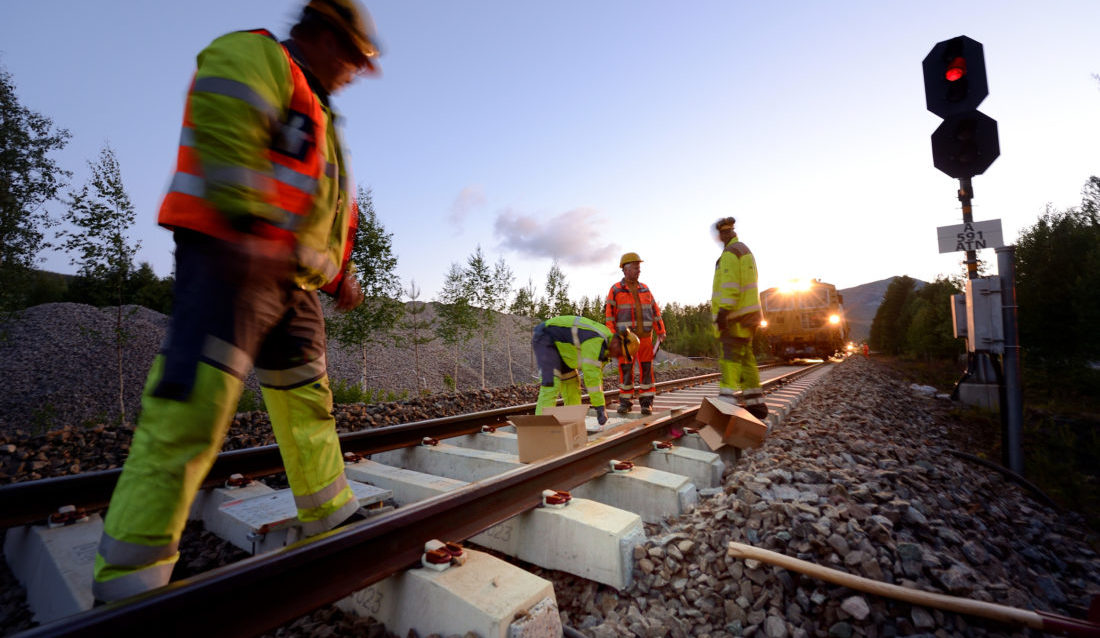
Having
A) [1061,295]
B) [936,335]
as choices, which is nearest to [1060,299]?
[1061,295]

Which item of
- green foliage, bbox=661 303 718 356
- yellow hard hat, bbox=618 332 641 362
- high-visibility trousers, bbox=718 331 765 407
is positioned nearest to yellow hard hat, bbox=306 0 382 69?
yellow hard hat, bbox=618 332 641 362

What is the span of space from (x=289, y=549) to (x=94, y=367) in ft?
58.9

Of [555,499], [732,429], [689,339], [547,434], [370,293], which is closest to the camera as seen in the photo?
[555,499]

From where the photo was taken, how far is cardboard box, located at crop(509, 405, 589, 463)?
11.3 feet

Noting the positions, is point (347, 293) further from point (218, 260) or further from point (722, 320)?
point (722, 320)

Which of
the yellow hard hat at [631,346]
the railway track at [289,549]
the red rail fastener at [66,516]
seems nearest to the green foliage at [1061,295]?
the yellow hard hat at [631,346]

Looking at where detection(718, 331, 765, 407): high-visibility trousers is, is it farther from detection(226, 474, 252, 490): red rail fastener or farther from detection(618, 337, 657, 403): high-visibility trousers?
detection(226, 474, 252, 490): red rail fastener

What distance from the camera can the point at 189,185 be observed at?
4.75ft

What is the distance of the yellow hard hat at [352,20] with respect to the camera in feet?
6.00

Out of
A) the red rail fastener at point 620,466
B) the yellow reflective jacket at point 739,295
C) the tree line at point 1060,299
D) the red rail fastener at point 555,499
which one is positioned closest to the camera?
the red rail fastener at point 555,499

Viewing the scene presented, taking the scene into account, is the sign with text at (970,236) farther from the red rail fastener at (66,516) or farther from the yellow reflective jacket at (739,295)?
the red rail fastener at (66,516)

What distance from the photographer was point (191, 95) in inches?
56.9

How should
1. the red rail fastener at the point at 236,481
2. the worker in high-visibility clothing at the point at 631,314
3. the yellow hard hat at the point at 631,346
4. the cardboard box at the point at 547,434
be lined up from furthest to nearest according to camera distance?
the worker in high-visibility clothing at the point at 631,314 < the yellow hard hat at the point at 631,346 < the cardboard box at the point at 547,434 < the red rail fastener at the point at 236,481

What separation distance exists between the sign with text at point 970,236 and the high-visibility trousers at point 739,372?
2.13m
